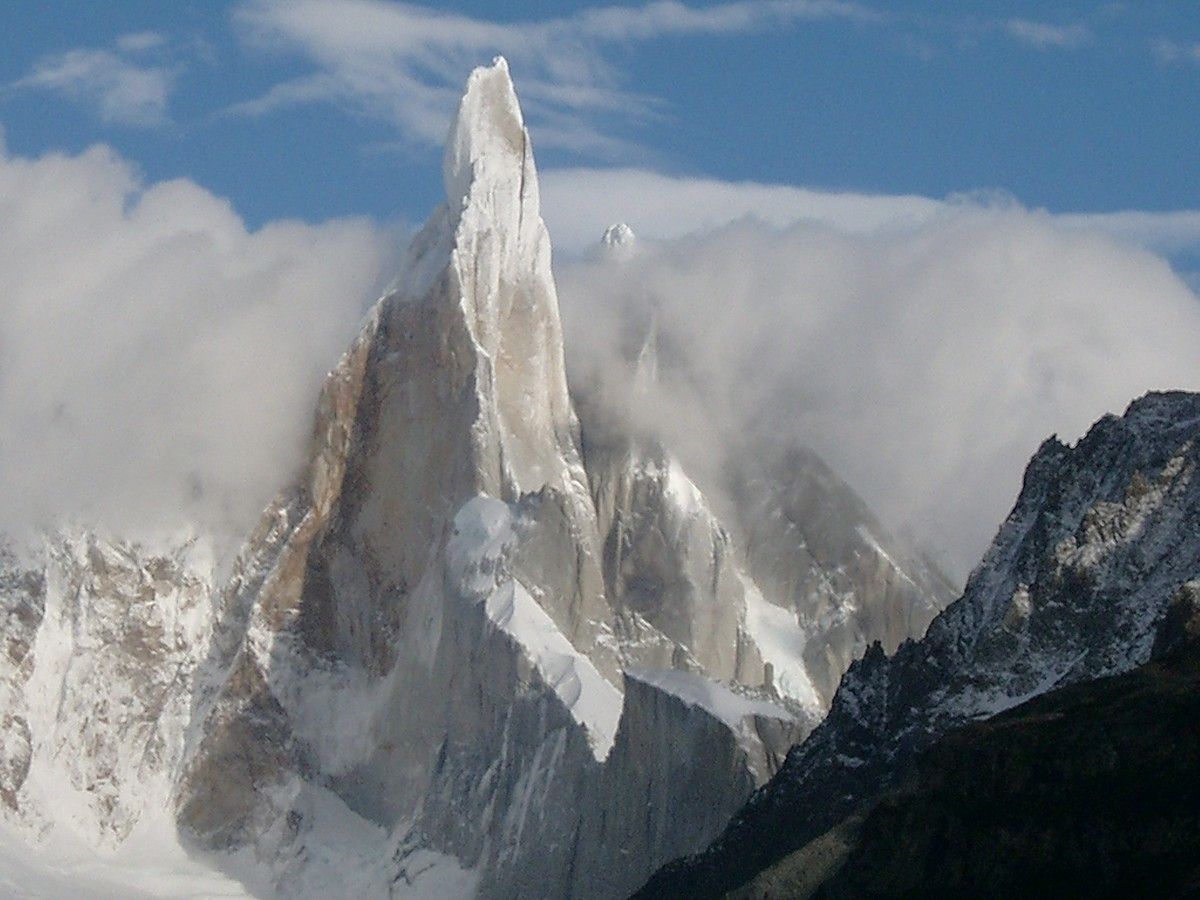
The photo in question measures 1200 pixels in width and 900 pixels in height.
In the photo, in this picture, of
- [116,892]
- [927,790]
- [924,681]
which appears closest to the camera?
[927,790]

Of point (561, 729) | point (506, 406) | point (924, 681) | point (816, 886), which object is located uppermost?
point (506, 406)

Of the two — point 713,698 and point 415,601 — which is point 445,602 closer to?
point 415,601

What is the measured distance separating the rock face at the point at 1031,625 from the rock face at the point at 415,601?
31.4 m

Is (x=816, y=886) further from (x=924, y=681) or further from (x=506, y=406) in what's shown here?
(x=506, y=406)

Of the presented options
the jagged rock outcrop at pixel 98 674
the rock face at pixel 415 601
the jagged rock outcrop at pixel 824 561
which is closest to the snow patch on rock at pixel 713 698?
the rock face at pixel 415 601

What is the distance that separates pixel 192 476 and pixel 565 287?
15377mm

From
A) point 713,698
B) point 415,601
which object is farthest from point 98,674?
point 713,698

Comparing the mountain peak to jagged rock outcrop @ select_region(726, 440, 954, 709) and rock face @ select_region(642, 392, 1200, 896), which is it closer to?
jagged rock outcrop @ select_region(726, 440, 954, 709)

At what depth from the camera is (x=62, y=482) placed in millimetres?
139625

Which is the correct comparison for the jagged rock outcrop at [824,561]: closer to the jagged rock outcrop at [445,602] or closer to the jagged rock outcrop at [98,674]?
the jagged rock outcrop at [445,602]

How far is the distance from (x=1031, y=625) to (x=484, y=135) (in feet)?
170

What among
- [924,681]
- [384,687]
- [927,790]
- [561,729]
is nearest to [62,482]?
[384,687]

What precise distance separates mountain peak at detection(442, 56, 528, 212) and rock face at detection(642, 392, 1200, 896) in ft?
143

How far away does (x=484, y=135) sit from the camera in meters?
138
